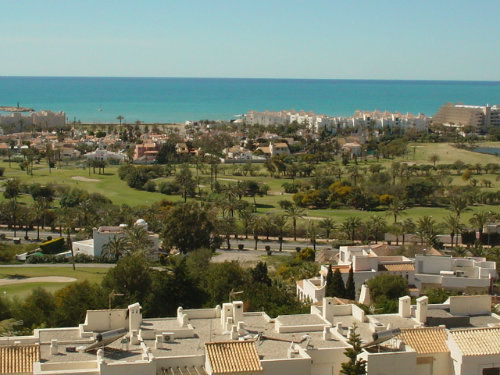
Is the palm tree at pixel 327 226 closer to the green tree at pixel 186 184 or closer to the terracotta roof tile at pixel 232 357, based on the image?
the green tree at pixel 186 184

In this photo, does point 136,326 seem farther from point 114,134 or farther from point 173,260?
point 114,134

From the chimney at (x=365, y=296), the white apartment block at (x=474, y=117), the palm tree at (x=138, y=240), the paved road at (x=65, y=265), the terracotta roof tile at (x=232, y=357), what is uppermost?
the white apartment block at (x=474, y=117)

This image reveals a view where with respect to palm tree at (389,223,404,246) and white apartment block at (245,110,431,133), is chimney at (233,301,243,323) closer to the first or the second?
palm tree at (389,223,404,246)

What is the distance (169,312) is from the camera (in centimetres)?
2703

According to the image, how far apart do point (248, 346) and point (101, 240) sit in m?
30.7

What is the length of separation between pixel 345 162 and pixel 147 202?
32517 millimetres

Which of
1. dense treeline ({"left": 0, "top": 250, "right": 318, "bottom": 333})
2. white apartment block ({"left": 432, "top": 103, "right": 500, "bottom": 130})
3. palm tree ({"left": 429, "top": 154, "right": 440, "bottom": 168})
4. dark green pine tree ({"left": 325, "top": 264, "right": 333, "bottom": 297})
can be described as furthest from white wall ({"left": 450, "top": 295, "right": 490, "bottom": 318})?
white apartment block ({"left": 432, "top": 103, "right": 500, "bottom": 130})

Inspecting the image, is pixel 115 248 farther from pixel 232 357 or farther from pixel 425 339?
pixel 232 357

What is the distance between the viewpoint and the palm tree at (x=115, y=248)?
42.4 meters

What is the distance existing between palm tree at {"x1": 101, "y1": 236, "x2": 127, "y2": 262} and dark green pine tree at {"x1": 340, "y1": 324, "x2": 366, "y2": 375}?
28.4 meters

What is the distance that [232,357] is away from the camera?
47.6ft

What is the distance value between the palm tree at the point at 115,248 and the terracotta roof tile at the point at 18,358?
27279mm

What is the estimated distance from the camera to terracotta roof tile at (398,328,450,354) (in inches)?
620

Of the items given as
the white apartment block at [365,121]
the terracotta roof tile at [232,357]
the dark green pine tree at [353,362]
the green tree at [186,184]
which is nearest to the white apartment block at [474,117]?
the white apartment block at [365,121]
